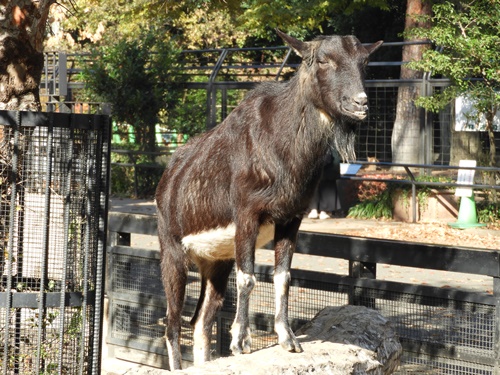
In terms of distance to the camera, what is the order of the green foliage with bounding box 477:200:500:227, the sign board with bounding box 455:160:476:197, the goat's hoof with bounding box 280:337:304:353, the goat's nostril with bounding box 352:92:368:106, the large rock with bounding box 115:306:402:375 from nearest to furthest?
1. the large rock with bounding box 115:306:402:375
2. the goat's nostril with bounding box 352:92:368:106
3. the goat's hoof with bounding box 280:337:304:353
4. the sign board with bounding box 455:160:476:197
5. the green foliage with bounding box 477:200:500:227

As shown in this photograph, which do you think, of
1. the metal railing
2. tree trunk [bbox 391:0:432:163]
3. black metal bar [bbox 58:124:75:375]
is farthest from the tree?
black metal bar [bbox 58:124:75:375]

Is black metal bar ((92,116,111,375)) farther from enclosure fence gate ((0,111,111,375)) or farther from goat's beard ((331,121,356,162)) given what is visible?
goat's beard ((331,121,356,162))

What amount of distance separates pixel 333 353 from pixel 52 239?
7.19 ft

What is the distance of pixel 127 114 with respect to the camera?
25031 millimetres

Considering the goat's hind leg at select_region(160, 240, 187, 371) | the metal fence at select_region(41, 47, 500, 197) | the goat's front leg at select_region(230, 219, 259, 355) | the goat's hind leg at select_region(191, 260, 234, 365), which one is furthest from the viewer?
the metal fence at select_region(41, 47, 500, 197)

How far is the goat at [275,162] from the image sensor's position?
5.46m

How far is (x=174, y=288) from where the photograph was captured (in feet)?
22.1

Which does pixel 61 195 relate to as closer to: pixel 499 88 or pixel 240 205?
pixel 240 205

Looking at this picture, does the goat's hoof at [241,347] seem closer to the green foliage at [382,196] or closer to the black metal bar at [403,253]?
→ the black metal bar at [403,253]

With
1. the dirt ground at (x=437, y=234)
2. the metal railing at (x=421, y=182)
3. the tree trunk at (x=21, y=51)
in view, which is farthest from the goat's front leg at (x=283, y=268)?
the metal railing at (x=421, y=182)

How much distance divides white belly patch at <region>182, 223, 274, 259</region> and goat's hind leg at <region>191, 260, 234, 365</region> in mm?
281

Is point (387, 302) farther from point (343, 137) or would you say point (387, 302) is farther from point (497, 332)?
point (343, 137)

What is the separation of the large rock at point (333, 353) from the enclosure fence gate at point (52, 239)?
3.92 feet

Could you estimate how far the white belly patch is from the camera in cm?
598
